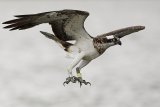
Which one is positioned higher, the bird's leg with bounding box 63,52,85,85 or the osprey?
the osprey

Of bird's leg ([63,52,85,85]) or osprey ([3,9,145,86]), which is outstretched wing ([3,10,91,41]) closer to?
osprey ([3,9,145,86])

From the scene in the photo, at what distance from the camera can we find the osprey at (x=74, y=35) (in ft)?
20.7

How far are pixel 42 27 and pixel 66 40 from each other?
376 inches

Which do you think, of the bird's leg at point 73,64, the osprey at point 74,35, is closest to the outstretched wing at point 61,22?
the osprey at point 74,35

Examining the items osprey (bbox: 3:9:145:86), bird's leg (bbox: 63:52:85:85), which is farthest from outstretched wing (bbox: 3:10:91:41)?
bird's leg (bbox: 63:52:85:85)

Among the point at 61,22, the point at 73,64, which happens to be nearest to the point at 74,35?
the point at 61,22

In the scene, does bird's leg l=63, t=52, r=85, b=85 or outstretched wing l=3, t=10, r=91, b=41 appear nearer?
bird's leg l=63, t=52, r=85, b=85

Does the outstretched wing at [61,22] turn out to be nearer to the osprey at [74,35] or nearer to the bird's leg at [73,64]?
the osprey at [74,35]

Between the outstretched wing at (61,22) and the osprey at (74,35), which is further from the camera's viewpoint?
the outstretched wing at (61,22)

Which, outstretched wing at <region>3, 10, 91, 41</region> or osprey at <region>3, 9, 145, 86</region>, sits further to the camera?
outstretched wing at <region>3, 10, 91, 41</region>

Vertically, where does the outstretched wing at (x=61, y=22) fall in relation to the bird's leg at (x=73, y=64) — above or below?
above

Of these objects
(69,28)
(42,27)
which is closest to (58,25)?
(69,28)

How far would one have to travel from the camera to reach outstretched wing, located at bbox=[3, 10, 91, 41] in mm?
6426

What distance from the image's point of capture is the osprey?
6305 millimetres
